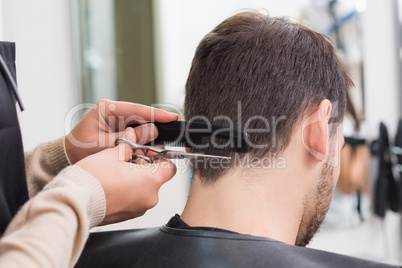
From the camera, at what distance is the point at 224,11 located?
6.95ft

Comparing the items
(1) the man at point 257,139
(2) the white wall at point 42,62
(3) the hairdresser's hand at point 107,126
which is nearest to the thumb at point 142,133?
(3) the hairdresser's hand at point 107,126

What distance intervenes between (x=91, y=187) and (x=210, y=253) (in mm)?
285

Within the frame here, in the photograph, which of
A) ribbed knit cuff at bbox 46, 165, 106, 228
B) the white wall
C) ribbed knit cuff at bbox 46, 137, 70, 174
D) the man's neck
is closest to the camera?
ribbed knit cuff at bbox 46, 165, 106, 228

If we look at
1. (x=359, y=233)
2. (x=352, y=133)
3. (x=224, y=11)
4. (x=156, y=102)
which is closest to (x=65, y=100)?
(x=156, y=102)

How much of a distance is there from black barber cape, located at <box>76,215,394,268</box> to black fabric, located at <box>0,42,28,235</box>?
271 mm

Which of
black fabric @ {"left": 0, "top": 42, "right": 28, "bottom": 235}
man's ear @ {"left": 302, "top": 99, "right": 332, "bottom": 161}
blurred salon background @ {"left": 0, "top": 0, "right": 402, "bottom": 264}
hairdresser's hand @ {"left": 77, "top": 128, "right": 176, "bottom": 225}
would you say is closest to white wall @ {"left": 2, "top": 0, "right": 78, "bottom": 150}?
blurred salon background @ {"left": 0, "top": 0, "right": 402, "bottom": 264}

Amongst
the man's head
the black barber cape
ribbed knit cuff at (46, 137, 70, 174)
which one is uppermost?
the man's head

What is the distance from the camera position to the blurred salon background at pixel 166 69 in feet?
5.57

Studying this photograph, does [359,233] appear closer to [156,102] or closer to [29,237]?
[156,102]

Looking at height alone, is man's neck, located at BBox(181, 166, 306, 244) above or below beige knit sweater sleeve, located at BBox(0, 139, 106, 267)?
below

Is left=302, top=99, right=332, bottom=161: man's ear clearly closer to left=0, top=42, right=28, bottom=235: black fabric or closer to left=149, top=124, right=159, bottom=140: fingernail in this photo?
left=149, top=124, right=159, bottom=140: fingernail

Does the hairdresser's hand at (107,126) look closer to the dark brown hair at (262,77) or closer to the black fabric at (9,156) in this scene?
the dark brown hair at (262,77)

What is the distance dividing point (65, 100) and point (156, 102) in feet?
1.32

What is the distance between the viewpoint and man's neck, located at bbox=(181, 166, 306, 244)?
95 centimetres
